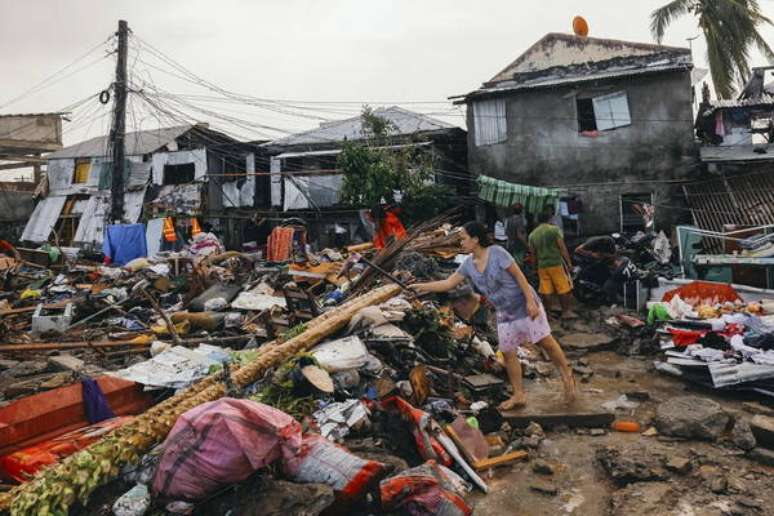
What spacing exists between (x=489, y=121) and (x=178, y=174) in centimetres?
1344

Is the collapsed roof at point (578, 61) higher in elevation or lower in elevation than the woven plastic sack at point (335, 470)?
higher

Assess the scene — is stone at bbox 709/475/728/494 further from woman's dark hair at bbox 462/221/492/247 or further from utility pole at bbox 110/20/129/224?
utility pole at bbox 110/20/129/224

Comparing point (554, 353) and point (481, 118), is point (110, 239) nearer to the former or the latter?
point (481, 118)

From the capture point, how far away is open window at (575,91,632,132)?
51.9 feet

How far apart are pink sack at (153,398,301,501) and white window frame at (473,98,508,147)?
15.6m

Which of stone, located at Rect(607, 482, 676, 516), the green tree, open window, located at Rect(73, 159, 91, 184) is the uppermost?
open window, located at Rect(73, 159, 91, 184)

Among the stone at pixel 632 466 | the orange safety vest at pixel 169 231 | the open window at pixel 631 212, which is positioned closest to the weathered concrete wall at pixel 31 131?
the orange safety vest at pixel 169 231

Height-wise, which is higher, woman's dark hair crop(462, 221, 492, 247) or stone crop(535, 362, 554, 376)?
woman's dark hair crop(462, 221, 492, 247)

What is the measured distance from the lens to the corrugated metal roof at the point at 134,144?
23.3 metres

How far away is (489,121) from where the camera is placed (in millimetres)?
17359

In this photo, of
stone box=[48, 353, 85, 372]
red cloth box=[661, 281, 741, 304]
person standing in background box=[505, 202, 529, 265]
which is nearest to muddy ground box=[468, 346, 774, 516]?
red cloth box=[661, 281, 741, 304]

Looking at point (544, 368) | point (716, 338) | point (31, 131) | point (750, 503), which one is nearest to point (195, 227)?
point (31, 131)

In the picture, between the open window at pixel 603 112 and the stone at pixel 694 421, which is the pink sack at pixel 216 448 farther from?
the open window at pixel 603 112

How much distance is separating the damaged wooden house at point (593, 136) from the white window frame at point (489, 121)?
0.03 meters
